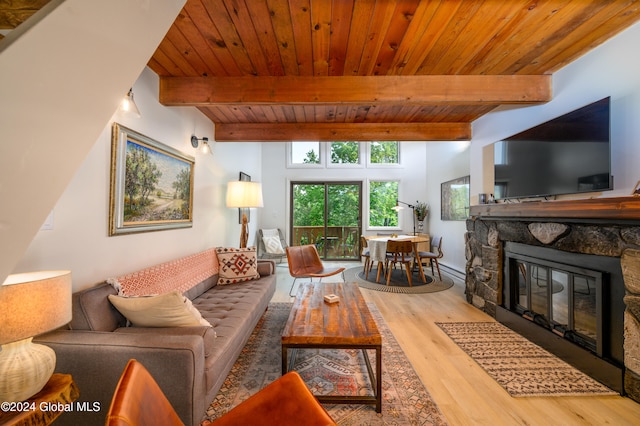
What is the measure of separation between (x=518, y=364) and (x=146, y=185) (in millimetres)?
3381

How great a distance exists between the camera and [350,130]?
3.88 meters

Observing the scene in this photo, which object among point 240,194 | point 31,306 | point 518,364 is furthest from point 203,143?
point 518,364

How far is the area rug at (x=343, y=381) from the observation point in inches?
62.6

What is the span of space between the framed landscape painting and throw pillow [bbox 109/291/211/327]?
638 mm

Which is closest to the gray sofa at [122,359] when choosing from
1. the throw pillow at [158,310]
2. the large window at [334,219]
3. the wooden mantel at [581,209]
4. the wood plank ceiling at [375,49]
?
the throw pillow at [158,310]

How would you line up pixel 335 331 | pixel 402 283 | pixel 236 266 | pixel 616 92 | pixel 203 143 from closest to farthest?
pixel 335 331
pixel 616 92
pixel 236 266
pixel 203 143
pixel 402 283

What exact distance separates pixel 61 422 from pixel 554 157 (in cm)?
381

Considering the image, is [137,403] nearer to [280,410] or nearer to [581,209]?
[280,410]

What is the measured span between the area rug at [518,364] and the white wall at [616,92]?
54.4 inches

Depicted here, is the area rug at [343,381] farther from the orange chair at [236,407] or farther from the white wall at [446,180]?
the white wall at [446,180]

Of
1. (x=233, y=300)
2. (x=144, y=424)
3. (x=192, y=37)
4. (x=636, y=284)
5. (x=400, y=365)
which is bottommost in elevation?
(x=400, y=365)

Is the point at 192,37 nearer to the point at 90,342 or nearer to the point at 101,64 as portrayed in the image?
the point at 101,64

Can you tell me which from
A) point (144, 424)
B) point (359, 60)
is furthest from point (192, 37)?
point (144, 424)

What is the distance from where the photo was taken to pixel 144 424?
77cm
